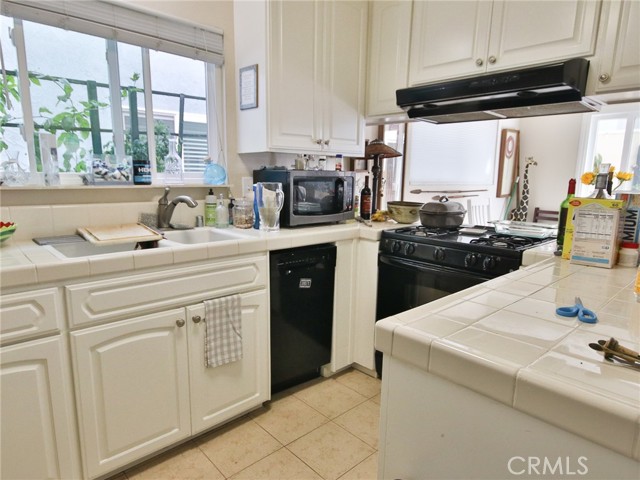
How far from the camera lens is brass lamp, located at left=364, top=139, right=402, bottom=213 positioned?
2729mm

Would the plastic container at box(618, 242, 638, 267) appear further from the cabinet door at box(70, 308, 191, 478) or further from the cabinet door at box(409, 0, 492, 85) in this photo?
the cabinet door at box(70, 308, 191, 478)

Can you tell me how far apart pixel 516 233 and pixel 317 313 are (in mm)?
1177

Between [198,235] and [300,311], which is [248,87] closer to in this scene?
[198,235]

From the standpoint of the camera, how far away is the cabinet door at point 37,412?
49.9 inches

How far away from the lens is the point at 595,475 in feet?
1.87

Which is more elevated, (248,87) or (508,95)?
(248,87)

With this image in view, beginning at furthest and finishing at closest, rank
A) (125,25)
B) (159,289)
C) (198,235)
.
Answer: (198,235) → (125,25) → (159,289)

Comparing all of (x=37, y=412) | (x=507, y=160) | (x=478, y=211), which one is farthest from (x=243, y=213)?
(x=507, y=160)

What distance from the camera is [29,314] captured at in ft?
4.17

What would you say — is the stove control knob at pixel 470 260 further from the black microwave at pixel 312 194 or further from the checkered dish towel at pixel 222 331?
the checkered dish towel at pixel 222 331

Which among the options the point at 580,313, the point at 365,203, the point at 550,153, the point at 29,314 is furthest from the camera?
the point at 550,153

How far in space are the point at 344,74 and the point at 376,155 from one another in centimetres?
59

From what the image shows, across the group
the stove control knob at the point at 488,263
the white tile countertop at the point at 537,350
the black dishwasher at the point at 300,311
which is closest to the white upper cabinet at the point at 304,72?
the black dishwasher at the point at 300,311

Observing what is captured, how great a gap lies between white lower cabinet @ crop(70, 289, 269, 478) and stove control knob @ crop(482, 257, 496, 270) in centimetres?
110
